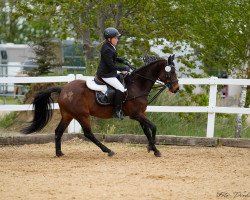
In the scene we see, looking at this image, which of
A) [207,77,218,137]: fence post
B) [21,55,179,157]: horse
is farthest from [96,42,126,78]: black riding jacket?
[207,77,218,137]: fence post

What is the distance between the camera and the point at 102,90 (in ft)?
43.7

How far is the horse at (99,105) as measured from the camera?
13234 mm

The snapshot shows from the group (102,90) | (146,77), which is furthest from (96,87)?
(146,77)

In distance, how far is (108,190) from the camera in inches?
376

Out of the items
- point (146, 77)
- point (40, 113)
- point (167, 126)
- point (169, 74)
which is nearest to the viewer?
point (169, 74)

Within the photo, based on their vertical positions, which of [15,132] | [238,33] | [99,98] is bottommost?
[15,132]

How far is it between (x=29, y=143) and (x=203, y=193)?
6.56 meters

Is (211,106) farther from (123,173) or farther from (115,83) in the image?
(123,173)

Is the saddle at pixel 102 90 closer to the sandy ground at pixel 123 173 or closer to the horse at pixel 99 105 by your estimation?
the horse at pixel 99 105

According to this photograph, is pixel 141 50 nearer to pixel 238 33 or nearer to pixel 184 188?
pixel 238 33

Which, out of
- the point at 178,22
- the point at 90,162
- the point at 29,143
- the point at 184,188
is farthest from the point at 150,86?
the point at 178,22

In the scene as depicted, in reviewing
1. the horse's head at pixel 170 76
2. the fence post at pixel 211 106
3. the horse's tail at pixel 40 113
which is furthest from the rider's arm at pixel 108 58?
the fence post at pixel 211 106

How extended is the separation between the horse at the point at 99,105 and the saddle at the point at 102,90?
92mm

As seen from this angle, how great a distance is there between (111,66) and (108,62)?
100 millimetres
